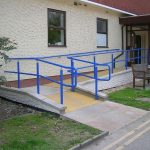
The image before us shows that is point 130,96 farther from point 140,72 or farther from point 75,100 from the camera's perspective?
point 140,72

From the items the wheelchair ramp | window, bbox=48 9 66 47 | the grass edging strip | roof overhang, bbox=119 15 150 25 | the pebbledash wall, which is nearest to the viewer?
the grass edging strip

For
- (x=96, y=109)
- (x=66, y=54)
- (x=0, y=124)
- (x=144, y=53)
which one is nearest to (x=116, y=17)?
(x=144, y=53)

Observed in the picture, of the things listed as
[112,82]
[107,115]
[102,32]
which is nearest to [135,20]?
[102,32]

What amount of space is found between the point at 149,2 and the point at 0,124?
18121 mm

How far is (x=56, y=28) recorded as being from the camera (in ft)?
48.6

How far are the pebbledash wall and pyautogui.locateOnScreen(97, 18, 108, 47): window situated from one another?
0.41m

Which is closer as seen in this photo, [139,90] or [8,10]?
[8,10]

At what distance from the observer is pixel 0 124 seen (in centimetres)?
884

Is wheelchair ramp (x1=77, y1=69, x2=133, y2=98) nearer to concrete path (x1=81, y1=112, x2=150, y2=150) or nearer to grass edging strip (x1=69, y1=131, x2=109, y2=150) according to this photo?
concrete path (x1=81, y1=112, x2=150, y2=150)

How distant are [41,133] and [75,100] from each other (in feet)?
10.5

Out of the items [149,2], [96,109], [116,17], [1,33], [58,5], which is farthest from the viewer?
[149,2]

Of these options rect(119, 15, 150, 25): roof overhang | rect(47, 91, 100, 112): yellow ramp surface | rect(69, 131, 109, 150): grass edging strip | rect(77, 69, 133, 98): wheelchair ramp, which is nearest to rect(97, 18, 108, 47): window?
rect(119, 15, 150, 25): roof overhang

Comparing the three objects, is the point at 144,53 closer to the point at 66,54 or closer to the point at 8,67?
the point at 66,54

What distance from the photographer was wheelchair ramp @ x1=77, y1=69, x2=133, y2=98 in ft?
42.5
